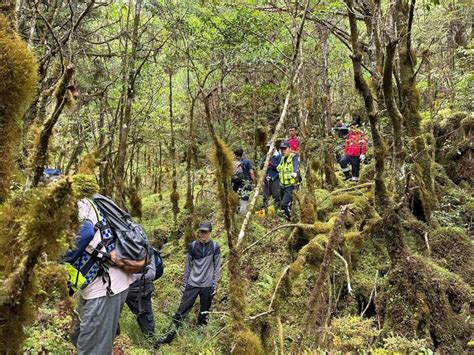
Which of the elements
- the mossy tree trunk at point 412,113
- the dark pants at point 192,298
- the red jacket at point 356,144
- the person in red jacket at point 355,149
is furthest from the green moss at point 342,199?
the dark pants at point 192,298

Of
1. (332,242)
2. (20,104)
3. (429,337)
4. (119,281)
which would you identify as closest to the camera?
(20,104)

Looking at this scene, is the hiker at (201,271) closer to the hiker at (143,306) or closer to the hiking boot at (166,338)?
the hiking boot at (166,338)

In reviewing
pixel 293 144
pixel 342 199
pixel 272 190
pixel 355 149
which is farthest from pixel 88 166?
pixel 355 149

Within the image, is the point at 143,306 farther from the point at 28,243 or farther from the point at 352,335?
the point at 28,243

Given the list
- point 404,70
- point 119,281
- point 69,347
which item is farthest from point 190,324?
point 404,70

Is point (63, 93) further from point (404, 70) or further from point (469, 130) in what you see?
point (469, 130)

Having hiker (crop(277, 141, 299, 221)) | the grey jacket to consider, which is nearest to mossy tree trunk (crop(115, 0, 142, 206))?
the grey jacket

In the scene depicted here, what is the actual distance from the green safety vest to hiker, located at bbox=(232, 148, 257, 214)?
964mm

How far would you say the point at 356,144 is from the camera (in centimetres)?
1164

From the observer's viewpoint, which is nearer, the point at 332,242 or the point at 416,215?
the point at 332,242

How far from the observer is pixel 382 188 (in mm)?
4996

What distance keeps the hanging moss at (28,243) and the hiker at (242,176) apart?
29.4 ft

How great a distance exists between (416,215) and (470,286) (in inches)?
67.0

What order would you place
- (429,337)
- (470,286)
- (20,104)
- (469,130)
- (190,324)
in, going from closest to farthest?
(20,104)
(429,337)
(470,286)
(190,324)
(469,130)
